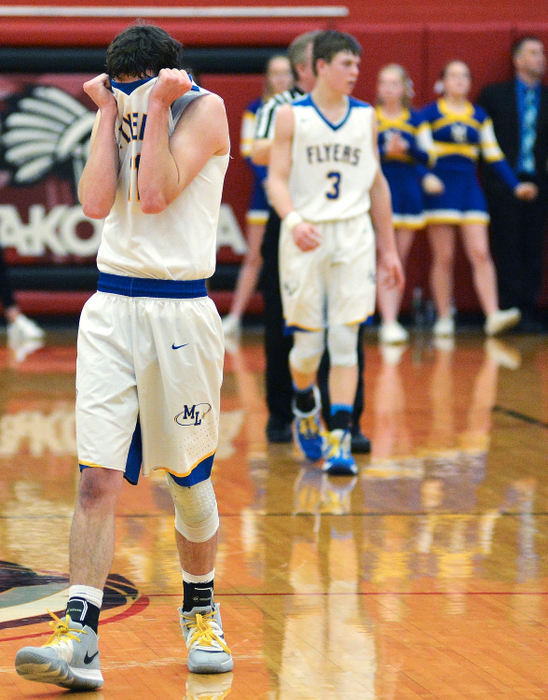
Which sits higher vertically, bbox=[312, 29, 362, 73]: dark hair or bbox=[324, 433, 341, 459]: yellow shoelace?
bbox=[312, 29, 362, 73]: dark hair

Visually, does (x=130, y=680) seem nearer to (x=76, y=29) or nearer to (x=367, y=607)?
(x=367, y=607)

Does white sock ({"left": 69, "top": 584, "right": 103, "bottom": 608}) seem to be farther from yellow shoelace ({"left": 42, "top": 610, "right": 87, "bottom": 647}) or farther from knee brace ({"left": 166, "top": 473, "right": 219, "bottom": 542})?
knee brace ({"left": 166, "top": 473, "right": 219, "bottom": 542})

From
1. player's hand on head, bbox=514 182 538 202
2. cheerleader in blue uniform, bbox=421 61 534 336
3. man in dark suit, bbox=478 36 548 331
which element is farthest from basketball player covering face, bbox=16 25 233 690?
man in dark suit, bbox=478 36 548 331

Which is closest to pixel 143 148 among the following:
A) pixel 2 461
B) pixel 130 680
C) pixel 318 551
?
pixel 130 680

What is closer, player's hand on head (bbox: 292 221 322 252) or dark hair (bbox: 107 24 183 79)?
dark hair (bbox: 107 24 183 79)

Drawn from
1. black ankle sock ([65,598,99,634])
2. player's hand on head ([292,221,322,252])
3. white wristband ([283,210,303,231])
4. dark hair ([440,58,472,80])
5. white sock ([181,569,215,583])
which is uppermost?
dark hair ([440,58,472,80])

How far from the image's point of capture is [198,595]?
3.78 metres

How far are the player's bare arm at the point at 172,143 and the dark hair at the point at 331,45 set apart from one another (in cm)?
265

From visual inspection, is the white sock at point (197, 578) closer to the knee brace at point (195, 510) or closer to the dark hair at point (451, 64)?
the knee brace at point (195, 510)

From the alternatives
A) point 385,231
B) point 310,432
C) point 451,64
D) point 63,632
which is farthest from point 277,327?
point 451,64

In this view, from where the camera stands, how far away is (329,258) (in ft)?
20.7

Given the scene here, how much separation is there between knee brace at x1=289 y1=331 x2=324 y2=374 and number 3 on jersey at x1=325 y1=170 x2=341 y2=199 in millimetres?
636

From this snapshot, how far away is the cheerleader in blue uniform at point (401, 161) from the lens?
11.5 meters

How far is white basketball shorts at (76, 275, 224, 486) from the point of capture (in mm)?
3602
